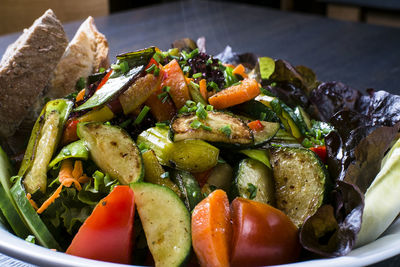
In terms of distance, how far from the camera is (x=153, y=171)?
1714mm

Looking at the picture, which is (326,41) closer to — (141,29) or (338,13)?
(141,29)

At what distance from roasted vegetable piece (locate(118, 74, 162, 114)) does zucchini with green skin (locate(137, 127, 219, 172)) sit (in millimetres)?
201

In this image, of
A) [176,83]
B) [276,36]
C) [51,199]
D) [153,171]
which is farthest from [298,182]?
[276,36]

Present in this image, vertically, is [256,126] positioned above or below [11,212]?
above

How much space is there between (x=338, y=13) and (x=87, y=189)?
21.4ft

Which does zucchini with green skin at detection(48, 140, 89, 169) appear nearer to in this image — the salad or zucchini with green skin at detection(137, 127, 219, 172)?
the salad

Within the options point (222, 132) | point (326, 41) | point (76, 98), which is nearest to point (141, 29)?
point (326, 41)

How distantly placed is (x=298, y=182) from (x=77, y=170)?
2.53ft

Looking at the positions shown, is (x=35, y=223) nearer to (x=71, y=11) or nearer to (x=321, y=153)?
(x=321, y=153)

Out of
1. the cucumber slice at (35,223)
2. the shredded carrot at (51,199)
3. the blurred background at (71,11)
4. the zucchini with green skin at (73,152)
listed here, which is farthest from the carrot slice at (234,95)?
the blurred background at (71,11)

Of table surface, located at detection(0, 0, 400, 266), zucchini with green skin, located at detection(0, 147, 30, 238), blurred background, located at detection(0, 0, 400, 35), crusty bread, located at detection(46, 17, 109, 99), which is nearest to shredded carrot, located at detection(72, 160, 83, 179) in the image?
zucchini with green skin, located at detection(0, 147, 30, 238)

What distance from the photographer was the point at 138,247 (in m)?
1.63

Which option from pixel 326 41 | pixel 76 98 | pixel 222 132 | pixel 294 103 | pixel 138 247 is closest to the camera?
pixel 138 247

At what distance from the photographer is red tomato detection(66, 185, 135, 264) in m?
1.53
